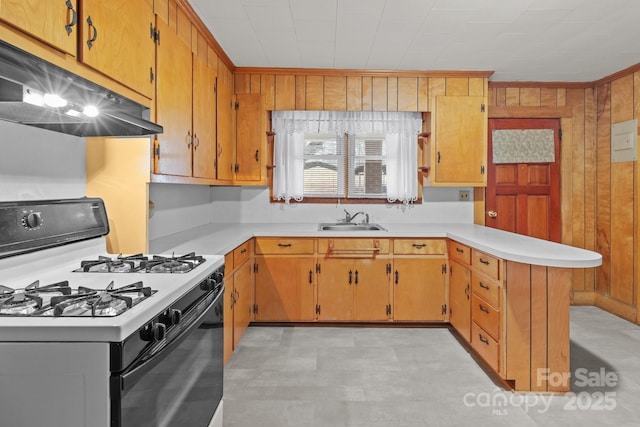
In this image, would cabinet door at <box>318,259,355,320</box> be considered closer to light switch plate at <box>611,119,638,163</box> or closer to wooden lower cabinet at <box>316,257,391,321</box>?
wooden lower cabinet at <box>316,257,391,321</box>

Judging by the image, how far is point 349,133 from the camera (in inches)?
160

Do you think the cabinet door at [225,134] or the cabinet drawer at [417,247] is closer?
the cabinet door at [225,134]

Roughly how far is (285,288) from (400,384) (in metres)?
1.34

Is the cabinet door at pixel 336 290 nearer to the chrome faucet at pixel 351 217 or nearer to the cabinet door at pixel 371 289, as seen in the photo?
the cabinet door at pixel 371 289

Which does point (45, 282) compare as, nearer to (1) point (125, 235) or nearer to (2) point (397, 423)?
(1) point (125, 235)

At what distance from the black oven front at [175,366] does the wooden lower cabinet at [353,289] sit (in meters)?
1.76

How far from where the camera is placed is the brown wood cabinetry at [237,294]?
8.74ft

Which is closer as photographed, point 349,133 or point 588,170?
point 349,133

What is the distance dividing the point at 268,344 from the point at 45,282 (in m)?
1.94

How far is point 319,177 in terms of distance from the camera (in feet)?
13.6

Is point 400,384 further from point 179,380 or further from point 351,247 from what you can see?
point 179,380

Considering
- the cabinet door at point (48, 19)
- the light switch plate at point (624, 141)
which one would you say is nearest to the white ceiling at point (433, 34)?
the light switch plate at point (624, 141)

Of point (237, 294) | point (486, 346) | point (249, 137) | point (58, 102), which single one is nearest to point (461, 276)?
point (486, 346)

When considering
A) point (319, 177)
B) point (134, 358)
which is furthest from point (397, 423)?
point (319, 177)
